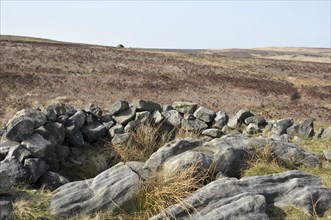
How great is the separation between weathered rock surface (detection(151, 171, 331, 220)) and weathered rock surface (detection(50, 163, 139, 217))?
104 cm

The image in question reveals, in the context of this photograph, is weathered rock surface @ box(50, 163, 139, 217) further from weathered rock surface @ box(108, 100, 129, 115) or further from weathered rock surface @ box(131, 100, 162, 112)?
weathered rock surface @ box(108, 100, 129, 115)

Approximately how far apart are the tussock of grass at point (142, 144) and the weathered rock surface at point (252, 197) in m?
4.75

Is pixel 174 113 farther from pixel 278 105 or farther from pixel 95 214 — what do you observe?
pixel 278 105

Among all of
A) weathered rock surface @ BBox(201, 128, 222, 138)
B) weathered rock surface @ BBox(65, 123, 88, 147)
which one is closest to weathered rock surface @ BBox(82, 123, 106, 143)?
weathered rock surface @ BBox(65, 123, 88, 147)

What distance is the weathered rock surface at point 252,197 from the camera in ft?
27.2

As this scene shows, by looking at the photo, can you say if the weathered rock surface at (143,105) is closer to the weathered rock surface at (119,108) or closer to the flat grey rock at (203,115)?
the weathered rock surface at (119,108)

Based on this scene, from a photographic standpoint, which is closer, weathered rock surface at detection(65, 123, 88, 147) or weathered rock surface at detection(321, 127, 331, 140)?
weathered rock surface at detection(65, 123, 88, 147)

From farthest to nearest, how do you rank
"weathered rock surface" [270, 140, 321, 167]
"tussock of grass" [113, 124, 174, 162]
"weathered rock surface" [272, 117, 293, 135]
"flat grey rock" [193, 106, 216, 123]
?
"weathered rock surface" [272, 117, 293, 135], "flat grey rock" [193, 106, 216, 123], "tussock of grass" [113, 124, 174, 162], "weathered rock surface" [270, 140, 321, 167]

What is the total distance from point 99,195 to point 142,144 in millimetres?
5376

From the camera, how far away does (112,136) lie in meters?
14.6

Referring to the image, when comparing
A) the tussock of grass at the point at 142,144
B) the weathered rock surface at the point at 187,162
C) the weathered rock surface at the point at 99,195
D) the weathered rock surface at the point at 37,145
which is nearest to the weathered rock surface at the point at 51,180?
the weathered rock surface at the point at 37,145

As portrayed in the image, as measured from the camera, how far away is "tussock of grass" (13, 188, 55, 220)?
8.09 m

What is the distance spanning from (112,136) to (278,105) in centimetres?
1847

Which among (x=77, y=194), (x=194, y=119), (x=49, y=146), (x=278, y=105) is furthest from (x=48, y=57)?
(x=77, y=194)
